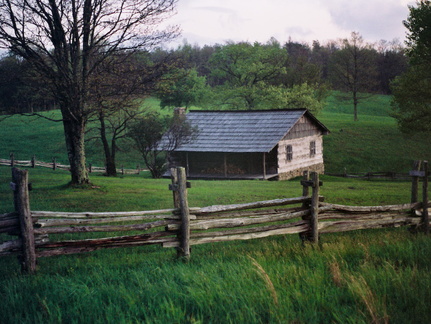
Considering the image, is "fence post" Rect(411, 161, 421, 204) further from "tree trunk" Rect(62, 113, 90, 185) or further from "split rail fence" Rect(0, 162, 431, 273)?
"tree trunk" Rect(62, 113, 90, 185)

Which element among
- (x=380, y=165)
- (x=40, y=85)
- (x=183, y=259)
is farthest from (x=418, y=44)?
(x=183, y=259)

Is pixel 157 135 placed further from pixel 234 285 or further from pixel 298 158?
pixel 234 285

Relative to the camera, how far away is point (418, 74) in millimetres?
28109

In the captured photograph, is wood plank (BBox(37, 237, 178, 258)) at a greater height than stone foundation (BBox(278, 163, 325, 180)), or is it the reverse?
wood plank (BBox(37, 237, 178, 258))

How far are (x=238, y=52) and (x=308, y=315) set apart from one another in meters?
46.0

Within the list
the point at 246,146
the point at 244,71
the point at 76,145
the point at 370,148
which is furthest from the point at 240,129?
the point at 244,71

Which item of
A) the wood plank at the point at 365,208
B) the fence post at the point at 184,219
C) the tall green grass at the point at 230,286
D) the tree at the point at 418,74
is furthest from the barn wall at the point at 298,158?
the fence post at the point at 184,219

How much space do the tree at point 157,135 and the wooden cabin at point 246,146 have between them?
1197 mm

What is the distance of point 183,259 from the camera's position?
7801 mm

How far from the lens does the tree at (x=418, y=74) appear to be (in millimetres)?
26922

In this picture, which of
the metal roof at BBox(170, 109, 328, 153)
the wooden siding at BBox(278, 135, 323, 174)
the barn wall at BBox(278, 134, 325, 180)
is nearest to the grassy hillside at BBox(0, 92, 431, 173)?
the barn wall at BBox(278, 134, 325, 180)

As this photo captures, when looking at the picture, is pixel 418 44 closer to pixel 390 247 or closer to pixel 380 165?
pixel 380 165

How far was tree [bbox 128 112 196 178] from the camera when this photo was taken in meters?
24.0

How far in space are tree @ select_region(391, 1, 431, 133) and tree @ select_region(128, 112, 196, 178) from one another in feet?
46.3
